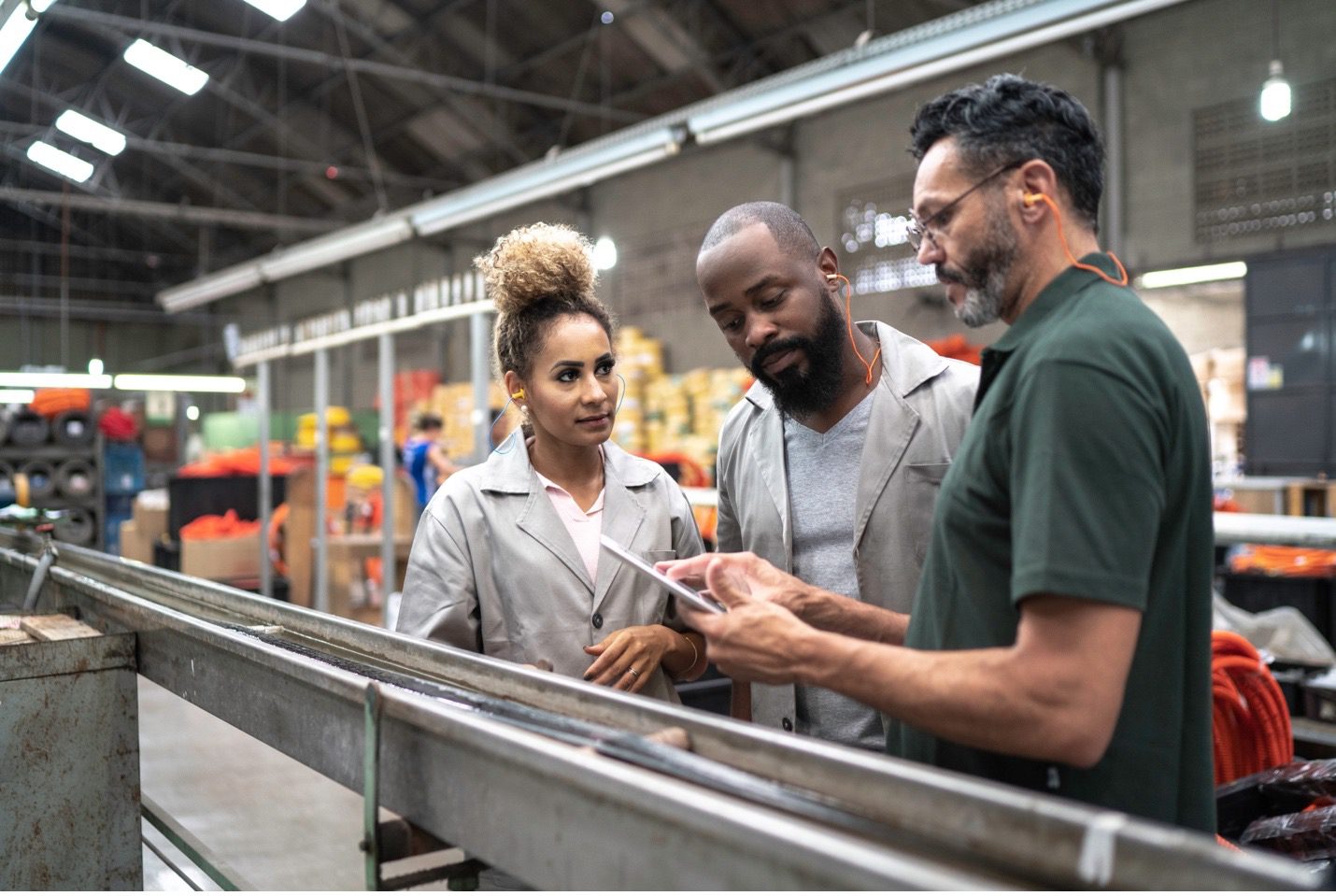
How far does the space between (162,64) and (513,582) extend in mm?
8703

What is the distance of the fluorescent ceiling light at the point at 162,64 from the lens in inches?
344

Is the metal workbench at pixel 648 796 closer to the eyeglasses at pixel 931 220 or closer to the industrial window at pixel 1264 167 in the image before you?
the eyeglasses at pixel 931 220

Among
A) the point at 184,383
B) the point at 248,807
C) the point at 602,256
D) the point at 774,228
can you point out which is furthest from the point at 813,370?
the point at 184,383

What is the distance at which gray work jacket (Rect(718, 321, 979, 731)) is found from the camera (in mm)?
1760

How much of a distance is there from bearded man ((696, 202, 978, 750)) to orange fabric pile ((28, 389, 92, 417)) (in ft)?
33.8

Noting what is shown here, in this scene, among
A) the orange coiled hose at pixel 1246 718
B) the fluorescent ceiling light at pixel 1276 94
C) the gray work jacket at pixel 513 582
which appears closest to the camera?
the gray work jacket at pixel 513 582

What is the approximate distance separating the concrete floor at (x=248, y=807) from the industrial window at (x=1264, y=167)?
7356 millimetres

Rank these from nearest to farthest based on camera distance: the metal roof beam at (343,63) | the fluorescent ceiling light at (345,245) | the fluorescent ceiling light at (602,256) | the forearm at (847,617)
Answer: the forearm at (847,617)
the fluorescent ceiling light at (602,256)
the fluorescent ceiling light at (345,245)
the metal roof beam at (343,63)

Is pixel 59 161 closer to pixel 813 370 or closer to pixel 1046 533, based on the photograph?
pixel 813 370

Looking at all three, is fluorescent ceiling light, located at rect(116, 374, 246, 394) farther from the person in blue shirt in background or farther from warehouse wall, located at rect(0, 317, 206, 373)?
warehouse wall, located at rect(0, 317, 206, 373)

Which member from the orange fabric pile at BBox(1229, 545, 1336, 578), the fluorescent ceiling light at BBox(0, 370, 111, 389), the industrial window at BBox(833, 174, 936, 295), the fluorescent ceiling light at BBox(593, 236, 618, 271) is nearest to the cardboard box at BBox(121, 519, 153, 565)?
the fluorescent ceiling light at BBox(0, 370, 111, 389)

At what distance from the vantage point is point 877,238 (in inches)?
412

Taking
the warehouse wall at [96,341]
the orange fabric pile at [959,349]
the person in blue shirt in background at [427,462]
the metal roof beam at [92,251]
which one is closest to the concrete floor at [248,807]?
the person in blue shirt in background at [427,462]

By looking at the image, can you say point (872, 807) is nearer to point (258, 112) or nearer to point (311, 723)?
point (311, 723)
